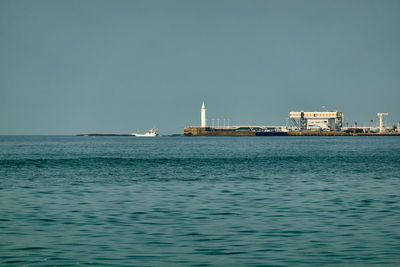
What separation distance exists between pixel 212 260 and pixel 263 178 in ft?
84.9

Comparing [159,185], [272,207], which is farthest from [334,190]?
[159,185]

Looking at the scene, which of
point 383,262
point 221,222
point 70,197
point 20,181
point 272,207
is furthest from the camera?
point 20,181

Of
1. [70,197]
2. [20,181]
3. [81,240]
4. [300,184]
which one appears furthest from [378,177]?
[81,240]

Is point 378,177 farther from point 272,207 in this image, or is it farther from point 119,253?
point 119,253

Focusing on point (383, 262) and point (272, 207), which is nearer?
point (383, 262)

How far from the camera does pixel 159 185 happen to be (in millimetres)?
35125

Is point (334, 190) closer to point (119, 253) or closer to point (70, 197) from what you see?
point (70, 197)

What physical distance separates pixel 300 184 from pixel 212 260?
71.1 ft

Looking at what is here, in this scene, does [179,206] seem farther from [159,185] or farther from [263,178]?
[263,178]

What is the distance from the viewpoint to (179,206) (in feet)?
81.7

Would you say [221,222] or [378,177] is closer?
[221,222]

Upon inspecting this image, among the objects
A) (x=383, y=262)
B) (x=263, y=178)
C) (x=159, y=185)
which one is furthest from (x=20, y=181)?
(x=383, y=262)

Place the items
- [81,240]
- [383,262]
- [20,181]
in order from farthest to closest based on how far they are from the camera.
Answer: [20,181]
[81,240]
[383,262]

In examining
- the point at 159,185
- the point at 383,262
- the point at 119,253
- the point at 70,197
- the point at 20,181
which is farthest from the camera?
the point at 20,181
